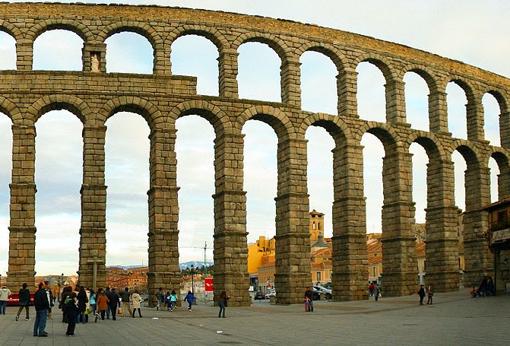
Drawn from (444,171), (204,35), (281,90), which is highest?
(204,35)

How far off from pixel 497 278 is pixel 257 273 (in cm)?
10624

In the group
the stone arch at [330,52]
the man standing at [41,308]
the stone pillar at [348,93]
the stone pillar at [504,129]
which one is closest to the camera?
the man standing at [41,308]

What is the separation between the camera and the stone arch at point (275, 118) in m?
50.7

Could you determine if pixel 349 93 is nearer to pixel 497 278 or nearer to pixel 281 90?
pixel 281 90

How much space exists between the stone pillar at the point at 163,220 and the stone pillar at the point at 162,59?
4.31 m

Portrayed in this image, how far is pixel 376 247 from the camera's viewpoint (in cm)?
12081

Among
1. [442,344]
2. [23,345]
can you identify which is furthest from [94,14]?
[442,344]

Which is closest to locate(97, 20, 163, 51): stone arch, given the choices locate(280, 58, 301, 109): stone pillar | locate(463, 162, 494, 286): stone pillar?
locate(280, 58, 301, 109): stone pillar

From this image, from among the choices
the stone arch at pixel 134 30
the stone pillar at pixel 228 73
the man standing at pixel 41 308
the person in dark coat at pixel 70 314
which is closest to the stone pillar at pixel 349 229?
the stone pillar at pixel 228 73

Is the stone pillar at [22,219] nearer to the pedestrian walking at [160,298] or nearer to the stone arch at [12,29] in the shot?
the stone arch at [12,29]

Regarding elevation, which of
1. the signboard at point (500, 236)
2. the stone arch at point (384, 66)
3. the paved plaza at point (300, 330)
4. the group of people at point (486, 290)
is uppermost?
the stone arch at point (384, 66)

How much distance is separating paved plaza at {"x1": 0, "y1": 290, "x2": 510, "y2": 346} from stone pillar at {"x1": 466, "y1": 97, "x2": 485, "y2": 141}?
24.9 meters

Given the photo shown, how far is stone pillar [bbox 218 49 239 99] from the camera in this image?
50.4 meters

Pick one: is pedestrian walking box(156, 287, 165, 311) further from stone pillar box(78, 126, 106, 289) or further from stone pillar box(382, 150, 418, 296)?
stone pillar box(382, 150, 418, 296)
